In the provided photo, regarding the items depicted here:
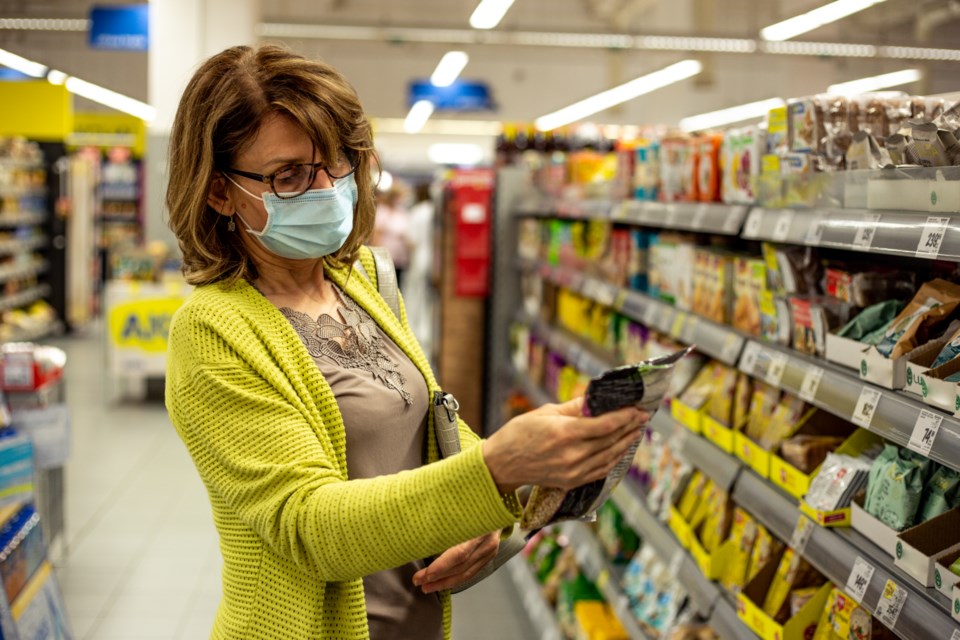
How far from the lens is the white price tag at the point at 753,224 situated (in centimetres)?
243

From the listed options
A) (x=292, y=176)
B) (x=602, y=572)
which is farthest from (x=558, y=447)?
(x=602, y=572)

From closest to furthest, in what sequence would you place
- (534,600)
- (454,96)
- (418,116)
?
(534,600), (454,96), (418,116)

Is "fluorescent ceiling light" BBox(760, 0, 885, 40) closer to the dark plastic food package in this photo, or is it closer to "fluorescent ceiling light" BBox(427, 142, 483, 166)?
the dark plastic food package

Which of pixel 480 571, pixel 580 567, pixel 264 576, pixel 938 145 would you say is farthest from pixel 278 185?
pixel 580 567

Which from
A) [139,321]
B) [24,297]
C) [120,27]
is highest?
[120,27]

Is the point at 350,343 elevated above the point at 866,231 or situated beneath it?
situated beneath

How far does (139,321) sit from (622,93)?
12959 millimetres

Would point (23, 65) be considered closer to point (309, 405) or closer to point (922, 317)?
point (309, 405)

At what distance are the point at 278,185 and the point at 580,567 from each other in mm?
3222

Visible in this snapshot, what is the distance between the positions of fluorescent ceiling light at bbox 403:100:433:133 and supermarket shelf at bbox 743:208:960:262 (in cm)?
1877

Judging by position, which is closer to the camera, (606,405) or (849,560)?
(606,405)

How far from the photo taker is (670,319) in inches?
125

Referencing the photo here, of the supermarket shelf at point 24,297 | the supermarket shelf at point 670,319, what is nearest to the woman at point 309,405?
the supermarket shelf at point 670,319

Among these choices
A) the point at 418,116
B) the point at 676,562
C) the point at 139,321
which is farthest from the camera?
the point at 418,116
